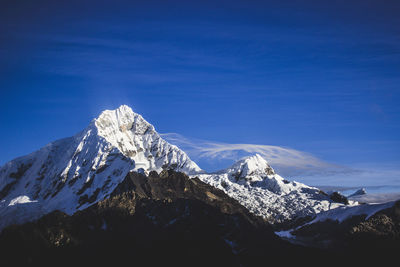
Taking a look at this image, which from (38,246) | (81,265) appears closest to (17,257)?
(38,246)

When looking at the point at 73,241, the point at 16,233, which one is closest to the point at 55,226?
the point at 73,241

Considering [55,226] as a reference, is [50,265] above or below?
below

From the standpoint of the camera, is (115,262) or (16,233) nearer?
(16,233)

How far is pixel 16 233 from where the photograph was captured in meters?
177

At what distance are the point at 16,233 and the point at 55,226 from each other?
954 inches

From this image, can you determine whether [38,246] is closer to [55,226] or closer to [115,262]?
[55,226]

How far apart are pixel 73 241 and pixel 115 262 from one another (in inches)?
857

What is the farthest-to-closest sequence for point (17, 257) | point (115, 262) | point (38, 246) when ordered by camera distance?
point (115, 262)
point (38, 246)
point (17, 257)

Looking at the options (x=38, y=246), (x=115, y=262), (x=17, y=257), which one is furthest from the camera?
(x=115, y=262)

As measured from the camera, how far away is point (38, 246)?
177m

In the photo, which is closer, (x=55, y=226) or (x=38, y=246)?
(x=38, y=246)

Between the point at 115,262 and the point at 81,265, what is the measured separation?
1886cm

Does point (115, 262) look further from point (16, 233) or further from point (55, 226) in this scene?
point (16, 233)

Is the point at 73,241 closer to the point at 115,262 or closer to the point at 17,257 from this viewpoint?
the point at 115,262
